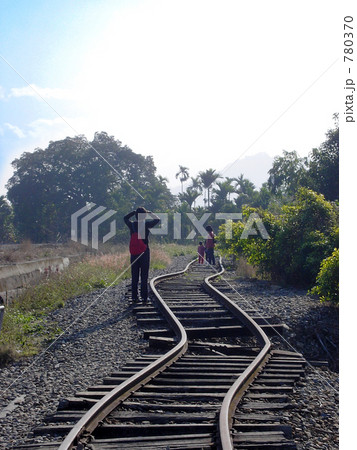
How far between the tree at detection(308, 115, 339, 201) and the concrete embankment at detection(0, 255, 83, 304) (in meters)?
13.9

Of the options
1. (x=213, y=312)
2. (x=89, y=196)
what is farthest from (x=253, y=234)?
(x=89, y=196)

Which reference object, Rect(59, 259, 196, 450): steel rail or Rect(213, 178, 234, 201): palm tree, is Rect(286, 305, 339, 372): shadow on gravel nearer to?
Rect(59, 259, 196, 450): steel rail

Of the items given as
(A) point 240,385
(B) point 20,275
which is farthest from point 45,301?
(A) point 240,385

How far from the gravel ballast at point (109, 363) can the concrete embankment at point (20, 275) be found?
5.00 ft

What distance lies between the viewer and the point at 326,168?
24062 millimetres

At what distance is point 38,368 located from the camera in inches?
219

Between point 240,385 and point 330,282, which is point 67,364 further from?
point 330,282

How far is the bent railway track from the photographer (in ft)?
11.0

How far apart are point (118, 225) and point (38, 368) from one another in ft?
112

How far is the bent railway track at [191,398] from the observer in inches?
132

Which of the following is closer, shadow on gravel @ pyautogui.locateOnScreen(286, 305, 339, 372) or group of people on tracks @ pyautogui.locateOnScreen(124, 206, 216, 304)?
shadow on gravel @ pyautogui.locateOnScreen(286, 305, 339, 372)

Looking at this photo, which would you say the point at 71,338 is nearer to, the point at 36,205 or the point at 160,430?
the point at 160,430

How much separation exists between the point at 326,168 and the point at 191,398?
70.4 ft

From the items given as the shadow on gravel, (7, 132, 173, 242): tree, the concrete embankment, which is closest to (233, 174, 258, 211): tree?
(7, 132, 173, 242): tree
